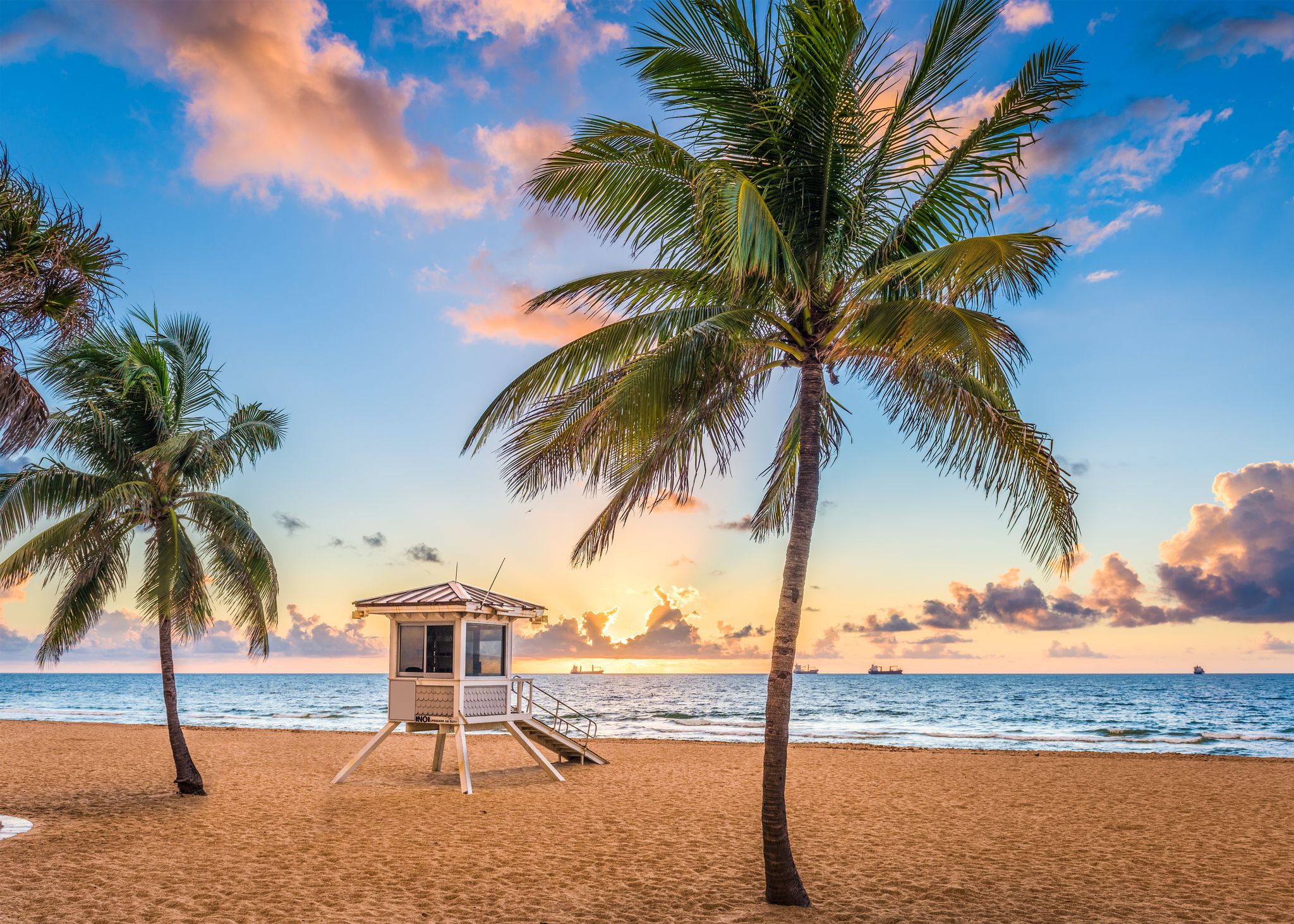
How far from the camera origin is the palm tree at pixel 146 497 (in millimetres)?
11039

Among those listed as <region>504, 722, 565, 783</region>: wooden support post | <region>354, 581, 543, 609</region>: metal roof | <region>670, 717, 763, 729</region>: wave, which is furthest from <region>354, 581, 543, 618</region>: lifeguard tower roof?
<region>670, 717, 763, 729</region>: wave

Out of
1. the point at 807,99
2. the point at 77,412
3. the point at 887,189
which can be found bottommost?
the point at 77,412

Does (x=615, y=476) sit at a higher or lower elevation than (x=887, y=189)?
lower

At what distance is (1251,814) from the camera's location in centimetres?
1166

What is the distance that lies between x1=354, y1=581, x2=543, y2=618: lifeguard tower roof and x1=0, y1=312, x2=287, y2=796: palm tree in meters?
1.77

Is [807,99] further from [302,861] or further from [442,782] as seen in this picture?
[442,782]

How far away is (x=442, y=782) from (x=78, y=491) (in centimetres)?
690

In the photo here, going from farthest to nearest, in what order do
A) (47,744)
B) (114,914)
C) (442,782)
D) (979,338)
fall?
(47,744) < (442,782) < (114,914) < (979,338)

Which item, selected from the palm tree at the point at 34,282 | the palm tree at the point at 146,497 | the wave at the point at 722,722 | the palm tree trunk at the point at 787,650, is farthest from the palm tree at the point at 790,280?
the wave at the point at 722,722

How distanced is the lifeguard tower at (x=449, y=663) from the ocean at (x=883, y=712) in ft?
50.6

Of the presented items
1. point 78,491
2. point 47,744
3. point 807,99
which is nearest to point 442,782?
point 78,491

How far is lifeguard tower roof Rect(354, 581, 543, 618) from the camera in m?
13.5

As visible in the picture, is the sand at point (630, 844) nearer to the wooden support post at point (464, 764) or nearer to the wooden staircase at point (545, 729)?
the wooden support post at point (464, 764)

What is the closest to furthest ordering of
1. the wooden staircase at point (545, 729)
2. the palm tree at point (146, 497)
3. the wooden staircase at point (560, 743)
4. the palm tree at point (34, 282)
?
1. the palm tree at point (34, 282)
2. the palm tree at point (146, 497)
3. the wooden staircase at point (545, 729)
4. the wooden staircase at point (560, 743)
